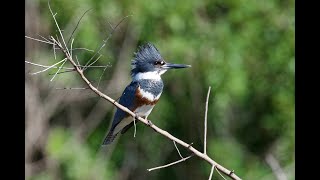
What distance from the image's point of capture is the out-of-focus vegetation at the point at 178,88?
4582 mm

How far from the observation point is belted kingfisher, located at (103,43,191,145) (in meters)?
2.79

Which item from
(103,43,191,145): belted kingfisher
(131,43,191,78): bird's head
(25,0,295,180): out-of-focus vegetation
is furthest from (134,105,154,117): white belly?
(25,0,295,180): out-of-focus vegetation

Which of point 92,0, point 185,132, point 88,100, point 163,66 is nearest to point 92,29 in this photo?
point 92,0

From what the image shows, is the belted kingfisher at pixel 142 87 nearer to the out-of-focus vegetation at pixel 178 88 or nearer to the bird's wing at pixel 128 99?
the bird's wing at pixel 128 99

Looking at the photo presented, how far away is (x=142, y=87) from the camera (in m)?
2.92

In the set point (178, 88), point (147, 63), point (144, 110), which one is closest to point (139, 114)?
point (144, 110)

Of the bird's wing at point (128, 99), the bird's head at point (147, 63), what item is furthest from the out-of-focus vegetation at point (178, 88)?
the bird's head at point (147, 63)

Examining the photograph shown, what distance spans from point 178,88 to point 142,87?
2051mm

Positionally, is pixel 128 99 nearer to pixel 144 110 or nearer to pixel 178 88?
pixel 144 110

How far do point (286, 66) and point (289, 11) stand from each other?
1.19ft

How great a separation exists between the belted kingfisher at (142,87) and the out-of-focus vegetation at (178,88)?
1331 millimetres

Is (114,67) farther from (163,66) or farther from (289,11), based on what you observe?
(163,66)
